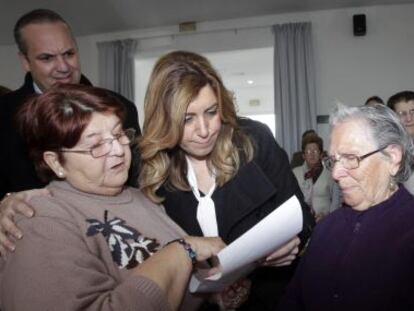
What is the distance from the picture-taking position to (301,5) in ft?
19.0

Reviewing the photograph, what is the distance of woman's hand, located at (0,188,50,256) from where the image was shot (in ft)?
3.05

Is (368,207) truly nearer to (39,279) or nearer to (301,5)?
(39,279)

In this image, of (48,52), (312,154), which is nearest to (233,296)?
(48,52)

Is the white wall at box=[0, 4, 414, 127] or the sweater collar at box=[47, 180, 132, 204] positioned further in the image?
the white wall at box=[0, 4, 414, 127]

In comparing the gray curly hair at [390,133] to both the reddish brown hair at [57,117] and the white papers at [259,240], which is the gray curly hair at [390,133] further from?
the reddish brown hair at [57,117]

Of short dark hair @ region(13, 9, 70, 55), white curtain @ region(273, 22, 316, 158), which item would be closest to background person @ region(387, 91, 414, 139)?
short dark hair @ region(13, 9, 70, 55)

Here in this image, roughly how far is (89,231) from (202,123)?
582 mm

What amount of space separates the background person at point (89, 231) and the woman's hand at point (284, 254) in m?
0.22

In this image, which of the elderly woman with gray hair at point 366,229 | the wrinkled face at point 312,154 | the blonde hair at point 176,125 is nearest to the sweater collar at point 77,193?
the blonde hair at point 176,125

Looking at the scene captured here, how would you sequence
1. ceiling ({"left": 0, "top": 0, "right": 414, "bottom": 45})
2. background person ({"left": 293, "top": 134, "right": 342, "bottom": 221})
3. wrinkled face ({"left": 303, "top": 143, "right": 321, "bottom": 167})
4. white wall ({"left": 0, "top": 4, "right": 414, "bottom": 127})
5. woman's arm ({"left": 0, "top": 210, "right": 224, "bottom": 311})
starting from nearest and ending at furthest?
woman's arm ({"left": 0, "top": 210, "right": 224, "bottom": 311}) → background person ({"left": 293, "top": 134, "right": 342, "bottom": 221}) → wrinkled face ({"left": 303, "top": 143, "right": 321, "bottom": 167}) → ceiling ({"left": 0, "top": 0, "right": 414, "bottom": 45}) → white wall ({"left": 0, "top": 4, "right": 414, "bottom": 127})

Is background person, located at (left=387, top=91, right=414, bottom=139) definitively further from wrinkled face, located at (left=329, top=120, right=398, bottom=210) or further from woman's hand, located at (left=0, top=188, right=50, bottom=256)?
woman's hand, located at (left=0, top=188, right=50, bottom=256)

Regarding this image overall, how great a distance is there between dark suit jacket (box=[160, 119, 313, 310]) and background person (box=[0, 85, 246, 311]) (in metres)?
0.16

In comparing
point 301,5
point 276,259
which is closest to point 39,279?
point 276,259

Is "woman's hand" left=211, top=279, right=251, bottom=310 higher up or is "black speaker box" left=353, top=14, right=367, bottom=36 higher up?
"black speaker box" left=353, top=14, right=367, bottom=36
